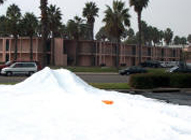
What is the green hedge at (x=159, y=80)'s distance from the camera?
19.8m

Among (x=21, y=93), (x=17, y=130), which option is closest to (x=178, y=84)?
(x=21, y=93)

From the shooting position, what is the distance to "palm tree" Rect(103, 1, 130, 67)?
51.5 metres

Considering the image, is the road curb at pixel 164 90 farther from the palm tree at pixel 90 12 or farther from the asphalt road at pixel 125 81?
the palm tree at pixel 90 12

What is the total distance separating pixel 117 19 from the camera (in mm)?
51781

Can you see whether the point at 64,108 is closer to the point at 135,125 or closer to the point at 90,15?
the point at 135,125

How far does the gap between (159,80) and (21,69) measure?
17518 millimetres

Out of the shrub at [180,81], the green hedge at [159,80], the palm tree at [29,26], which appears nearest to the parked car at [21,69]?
the green hedge at [159,80]

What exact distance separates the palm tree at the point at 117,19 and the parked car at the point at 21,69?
20885mm

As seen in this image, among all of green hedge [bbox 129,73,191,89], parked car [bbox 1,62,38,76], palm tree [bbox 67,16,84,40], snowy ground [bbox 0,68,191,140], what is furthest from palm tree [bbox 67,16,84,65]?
snowy ground [bbox 0,68,191,140]

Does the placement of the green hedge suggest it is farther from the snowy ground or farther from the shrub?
the snowy ground

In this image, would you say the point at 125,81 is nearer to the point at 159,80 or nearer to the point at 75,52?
the point at 159,80

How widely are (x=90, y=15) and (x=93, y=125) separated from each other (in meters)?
66.0

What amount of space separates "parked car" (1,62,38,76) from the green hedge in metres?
15.7

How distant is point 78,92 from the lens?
11.2 m
